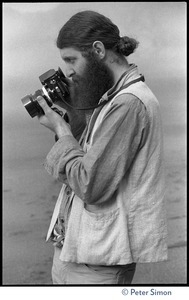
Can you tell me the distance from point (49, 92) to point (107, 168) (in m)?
0.43

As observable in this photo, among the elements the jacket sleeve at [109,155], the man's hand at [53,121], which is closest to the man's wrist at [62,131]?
the man's hand at [53,121]

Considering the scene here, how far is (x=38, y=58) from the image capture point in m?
2.97

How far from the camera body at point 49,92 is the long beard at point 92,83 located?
5cm

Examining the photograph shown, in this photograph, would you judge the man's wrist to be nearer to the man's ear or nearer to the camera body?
the camera body

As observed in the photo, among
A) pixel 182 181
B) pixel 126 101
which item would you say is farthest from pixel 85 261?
pixel 182 181

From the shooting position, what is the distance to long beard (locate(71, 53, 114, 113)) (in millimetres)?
1744

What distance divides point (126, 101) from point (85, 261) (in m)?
0.50

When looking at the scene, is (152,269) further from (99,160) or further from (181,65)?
(99,160)

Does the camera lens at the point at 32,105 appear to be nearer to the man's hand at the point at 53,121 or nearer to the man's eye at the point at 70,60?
the man's hand at the point at 53,121

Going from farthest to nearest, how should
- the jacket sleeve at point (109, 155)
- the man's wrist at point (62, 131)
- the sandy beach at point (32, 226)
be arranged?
the sandy beach at point (32, 226) < the man's wrist at point (62, 131) < the jacket sleeve at point (109, 155)

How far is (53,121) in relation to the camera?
1740 millimetres

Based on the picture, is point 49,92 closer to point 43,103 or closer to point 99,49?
point 43,103

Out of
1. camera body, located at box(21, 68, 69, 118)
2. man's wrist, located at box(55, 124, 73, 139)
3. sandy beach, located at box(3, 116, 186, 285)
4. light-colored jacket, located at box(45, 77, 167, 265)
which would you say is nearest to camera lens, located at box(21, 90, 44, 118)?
camera body, located at box(21, 68, 69, 118)

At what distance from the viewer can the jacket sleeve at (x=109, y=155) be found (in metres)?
1.56
